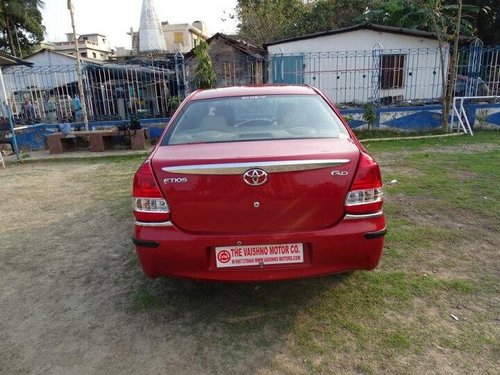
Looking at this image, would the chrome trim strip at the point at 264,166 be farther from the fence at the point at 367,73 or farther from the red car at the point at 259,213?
the fence at the point at 367,73

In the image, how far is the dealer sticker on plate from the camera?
8.09 feet

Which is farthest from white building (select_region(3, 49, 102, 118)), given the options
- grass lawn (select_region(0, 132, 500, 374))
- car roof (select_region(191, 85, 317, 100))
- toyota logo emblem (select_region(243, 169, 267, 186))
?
toyota logo emblem (select_region(243, 169, 267, 186))

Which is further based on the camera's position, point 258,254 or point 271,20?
point 271,20

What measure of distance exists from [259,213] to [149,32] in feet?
91.7

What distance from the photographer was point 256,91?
3496mm

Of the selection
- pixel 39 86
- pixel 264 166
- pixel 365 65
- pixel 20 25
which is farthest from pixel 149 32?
pixel 264 166

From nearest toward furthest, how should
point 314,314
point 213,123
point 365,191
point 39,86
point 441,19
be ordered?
point 365,191
point 314,314
point 213,123
point 39,86
point 441,19

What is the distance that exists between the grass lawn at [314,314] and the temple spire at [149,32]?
25.8 meters

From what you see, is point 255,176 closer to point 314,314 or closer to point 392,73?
point 314,314

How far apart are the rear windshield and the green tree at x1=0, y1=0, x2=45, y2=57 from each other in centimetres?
3379

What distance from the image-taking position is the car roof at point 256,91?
135 inches

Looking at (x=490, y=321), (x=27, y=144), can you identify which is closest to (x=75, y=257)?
(x=490, y=321)

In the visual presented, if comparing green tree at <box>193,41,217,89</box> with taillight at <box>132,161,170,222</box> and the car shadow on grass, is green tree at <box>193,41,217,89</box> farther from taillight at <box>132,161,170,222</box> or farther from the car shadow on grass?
taillight at <box>132,161,170,222</box>

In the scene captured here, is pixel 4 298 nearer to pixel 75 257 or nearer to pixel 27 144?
pixel 75 257
